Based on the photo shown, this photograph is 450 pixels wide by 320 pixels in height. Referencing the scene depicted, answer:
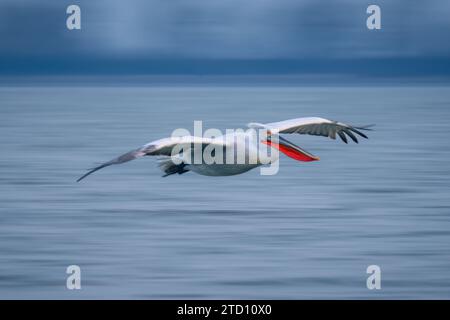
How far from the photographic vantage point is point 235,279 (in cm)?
1069

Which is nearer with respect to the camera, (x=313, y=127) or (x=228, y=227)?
(x=313, y=127)

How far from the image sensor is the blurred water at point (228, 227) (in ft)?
34.6

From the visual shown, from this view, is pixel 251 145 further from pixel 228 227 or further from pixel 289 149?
pixel 228 227

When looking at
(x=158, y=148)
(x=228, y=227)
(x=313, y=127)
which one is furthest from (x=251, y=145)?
(x=158, y=148)

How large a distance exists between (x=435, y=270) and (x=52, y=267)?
365 centimetres

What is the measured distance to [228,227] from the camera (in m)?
12.7

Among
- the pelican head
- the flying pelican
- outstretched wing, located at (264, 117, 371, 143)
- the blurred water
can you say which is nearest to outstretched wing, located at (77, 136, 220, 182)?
the flying pelican

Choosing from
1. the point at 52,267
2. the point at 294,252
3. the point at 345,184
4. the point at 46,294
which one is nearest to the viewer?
the point at 46,294

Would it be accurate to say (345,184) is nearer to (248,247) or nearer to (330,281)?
(248,247)

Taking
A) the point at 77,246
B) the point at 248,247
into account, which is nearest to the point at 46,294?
the point at 77,246

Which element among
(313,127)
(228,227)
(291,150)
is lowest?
(228,227)

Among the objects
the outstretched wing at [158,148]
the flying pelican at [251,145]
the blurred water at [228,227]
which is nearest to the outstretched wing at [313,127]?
the flying pelican at [251,145]

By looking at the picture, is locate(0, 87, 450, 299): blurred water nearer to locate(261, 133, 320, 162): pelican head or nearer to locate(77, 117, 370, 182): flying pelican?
locate(77, 117, 370, 182): flying pelican

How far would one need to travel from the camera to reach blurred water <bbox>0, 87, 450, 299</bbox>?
10.5m
